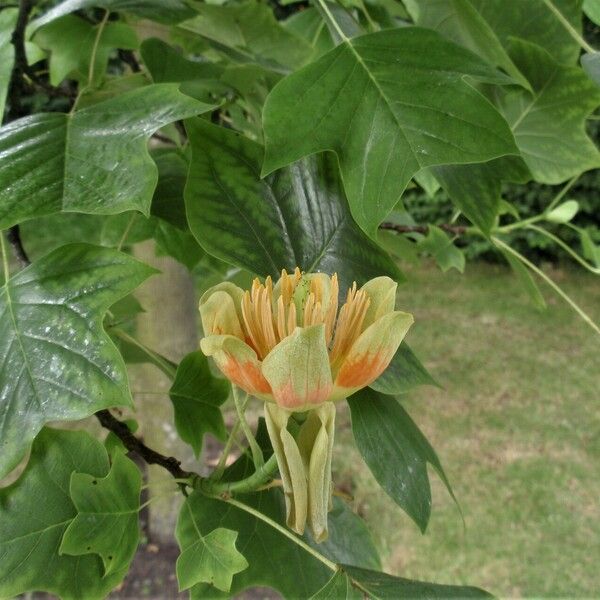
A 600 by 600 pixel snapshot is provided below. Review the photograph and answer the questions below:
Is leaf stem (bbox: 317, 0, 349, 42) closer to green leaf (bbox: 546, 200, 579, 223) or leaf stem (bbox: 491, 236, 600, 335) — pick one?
leaf stem (bbox: 491, 236, 600, 335)

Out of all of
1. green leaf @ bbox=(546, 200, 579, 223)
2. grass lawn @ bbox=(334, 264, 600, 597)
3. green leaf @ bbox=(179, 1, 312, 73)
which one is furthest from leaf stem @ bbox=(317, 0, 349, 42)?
grass lawn @ bbox=(334, 264, 600, 597)

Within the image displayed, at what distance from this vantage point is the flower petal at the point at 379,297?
469 mm

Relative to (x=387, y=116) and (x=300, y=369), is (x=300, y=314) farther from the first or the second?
(x=387, y=116)

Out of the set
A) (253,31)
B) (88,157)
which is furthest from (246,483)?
(253,31)

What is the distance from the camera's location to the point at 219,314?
461 mm

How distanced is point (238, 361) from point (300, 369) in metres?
0.04

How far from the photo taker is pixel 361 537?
0.73 m

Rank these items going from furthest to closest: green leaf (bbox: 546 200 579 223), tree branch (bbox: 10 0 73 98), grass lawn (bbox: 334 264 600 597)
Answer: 1. grass lawn (bbox: 334 264 600 597)
2. green leaf (bbox: 546 200 579 223)
3. tree branch (bbox: 10 0 73 98)

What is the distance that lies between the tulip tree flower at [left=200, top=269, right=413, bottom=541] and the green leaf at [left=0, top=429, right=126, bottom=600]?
0.67ft

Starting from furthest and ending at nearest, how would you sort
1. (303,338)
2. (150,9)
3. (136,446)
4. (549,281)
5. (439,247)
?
(439,247) < (549,281) < (150,9) < (136,446) < (303,338)

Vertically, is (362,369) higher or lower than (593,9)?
lower

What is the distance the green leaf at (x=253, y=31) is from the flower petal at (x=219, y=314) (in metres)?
0.53

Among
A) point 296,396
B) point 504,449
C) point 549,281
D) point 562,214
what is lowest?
point 504,449

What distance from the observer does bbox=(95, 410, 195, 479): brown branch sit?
A: 627 mm
